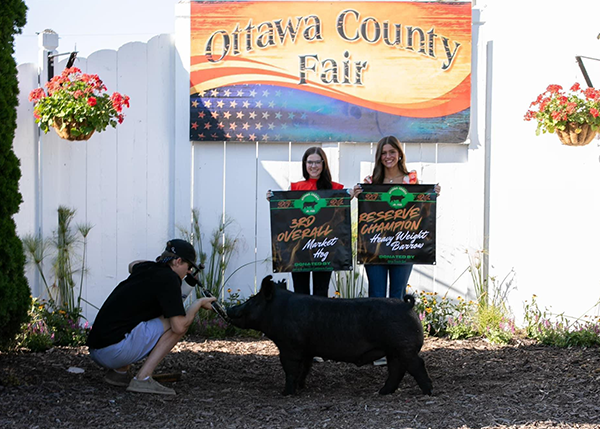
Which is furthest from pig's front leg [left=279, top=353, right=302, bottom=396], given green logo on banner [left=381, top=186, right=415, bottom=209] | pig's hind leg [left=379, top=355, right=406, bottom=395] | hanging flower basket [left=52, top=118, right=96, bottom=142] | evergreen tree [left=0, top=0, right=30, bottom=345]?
hanging flower basket [left=52, top=118, right=96, bottom=142]

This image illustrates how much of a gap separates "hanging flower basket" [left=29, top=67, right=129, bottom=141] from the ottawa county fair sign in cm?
92

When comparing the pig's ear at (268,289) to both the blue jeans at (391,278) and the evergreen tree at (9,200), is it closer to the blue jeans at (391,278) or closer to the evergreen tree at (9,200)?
the blue jeans at (391,278)

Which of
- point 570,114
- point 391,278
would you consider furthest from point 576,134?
point 391,278

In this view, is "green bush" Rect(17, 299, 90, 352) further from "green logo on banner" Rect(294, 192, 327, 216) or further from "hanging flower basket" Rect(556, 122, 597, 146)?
"hanging flower basket" Rect(556, 122, 597, 146)

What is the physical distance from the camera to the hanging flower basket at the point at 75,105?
5988 millimetres

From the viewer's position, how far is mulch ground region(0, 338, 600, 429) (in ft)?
13.1

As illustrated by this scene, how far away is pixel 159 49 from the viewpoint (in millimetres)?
6789

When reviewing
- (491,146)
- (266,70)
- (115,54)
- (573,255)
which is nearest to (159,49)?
(115,54)

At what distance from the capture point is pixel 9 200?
4738 millimetres

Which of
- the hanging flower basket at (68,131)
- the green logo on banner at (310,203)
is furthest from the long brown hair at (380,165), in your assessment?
the hanging flower basket at (68,131)

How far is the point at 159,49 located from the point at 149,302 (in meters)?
2.99

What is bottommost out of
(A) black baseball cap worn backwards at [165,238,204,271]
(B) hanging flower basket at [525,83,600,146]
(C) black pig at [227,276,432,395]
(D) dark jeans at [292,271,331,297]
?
(C) black pig at [227,276,432,395]

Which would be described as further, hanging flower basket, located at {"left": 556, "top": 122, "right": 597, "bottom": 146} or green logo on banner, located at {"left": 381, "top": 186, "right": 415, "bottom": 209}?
hanging flower basket, located at {"left": 556, "top": 122, "right": 597, "bottom": 146}

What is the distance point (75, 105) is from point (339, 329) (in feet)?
9.88
